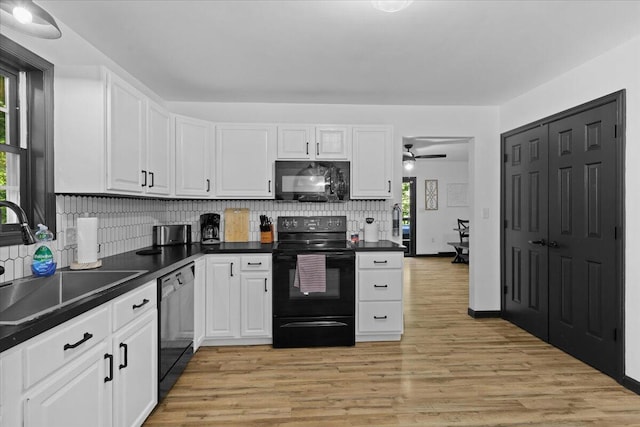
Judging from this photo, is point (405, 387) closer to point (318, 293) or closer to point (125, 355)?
point (318, 293)

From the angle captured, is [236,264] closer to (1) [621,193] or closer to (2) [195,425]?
(2) [195,425]

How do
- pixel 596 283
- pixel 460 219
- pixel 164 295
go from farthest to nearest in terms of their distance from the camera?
pixel 460 219
pixel 596 283
pixel 164 295

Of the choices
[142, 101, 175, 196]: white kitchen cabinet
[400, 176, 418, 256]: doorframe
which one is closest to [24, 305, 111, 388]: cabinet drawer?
[142, 101, 175, 196]: white kitchen cabinet

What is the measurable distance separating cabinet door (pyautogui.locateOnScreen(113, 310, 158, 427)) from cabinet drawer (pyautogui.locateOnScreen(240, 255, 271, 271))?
1148 mm

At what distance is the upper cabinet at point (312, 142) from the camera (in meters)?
3.72

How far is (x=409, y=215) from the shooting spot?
931 centimetres

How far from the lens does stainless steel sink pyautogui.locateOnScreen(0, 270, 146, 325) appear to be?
1707 millimetres

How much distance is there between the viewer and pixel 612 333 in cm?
273

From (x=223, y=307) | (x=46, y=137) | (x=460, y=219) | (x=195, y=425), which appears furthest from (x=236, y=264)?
(x=460, y=219)

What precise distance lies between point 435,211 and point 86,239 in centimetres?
810

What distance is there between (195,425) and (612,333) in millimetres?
2909

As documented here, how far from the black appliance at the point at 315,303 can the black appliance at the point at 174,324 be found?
745 millimetres

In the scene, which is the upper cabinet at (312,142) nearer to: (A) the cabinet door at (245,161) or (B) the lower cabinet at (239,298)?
(A) the cabinet door at (245,161)

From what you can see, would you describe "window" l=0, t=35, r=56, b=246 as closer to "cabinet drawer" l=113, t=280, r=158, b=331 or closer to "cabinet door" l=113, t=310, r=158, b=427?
"cabinet drawer" l=113, t=280, r=158, b=331
